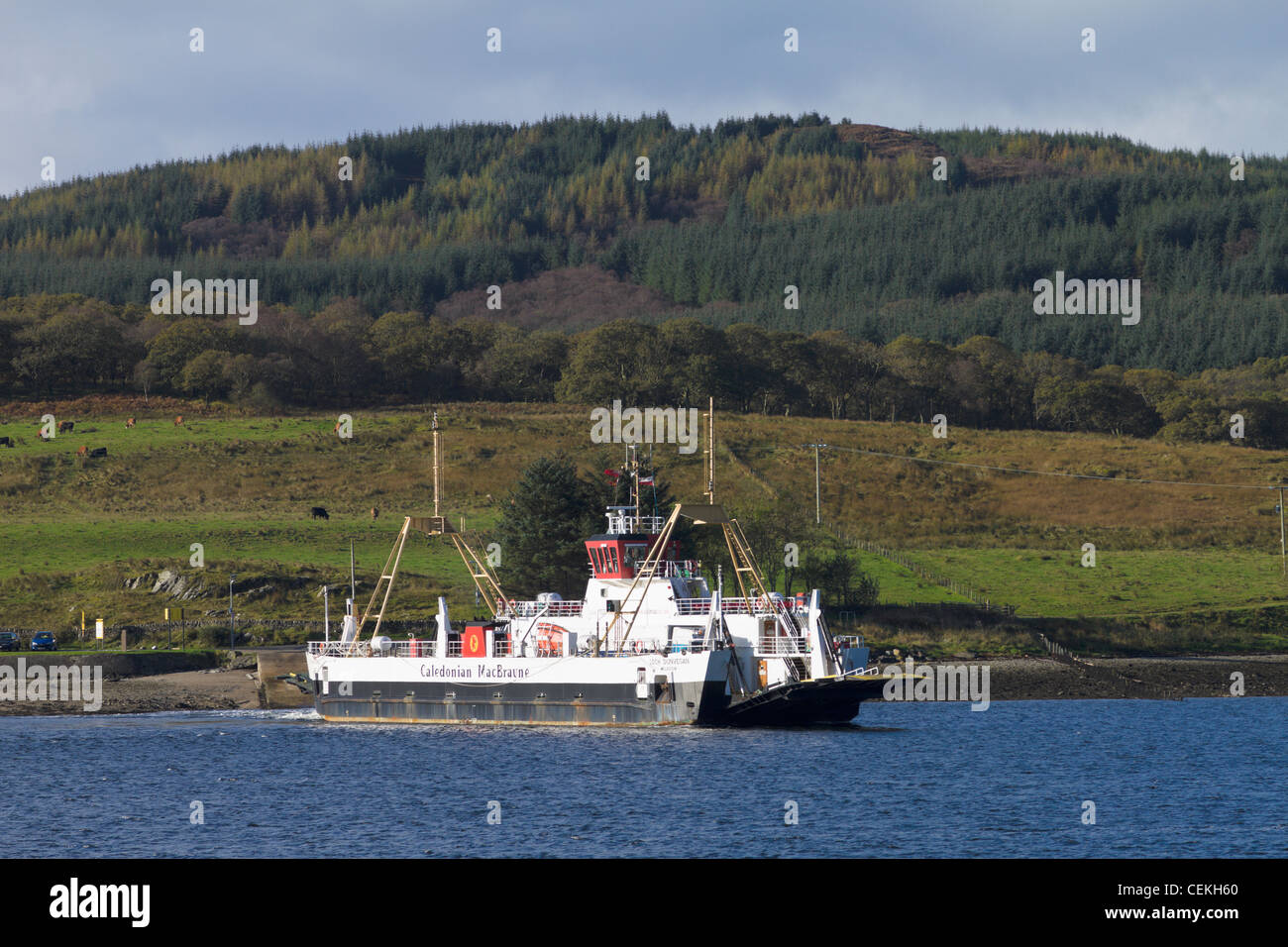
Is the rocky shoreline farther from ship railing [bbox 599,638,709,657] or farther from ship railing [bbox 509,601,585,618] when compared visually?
ship railing [bbox 599,638,709,657]

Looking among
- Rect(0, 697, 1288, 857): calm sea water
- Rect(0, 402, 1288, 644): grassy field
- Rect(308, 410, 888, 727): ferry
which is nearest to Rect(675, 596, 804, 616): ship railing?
Rect(308, 410, 888, 727): ferry

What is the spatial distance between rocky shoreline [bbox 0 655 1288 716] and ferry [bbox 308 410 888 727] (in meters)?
14.1

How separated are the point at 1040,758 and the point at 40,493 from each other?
100541mm

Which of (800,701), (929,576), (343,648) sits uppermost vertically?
(929,576)

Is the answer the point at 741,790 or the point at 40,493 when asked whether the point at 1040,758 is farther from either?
the point at 40,493

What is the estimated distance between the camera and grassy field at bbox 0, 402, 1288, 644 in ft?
336

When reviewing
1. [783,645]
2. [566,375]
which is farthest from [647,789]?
[566,375]

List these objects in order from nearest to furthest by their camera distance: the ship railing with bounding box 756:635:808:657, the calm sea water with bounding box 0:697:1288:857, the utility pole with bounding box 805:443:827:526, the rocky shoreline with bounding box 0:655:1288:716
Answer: the calm sea water with bounding box 0:697:1288:857, the ship railing with bounding box 756:635:808:657, the rocky shoreline with bounding box 0:655:1288:716, the utility pole with bounding box 805:443:827:526

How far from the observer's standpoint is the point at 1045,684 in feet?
287

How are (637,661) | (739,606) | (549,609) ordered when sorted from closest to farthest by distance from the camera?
(637,661), (739,606), (549,609)

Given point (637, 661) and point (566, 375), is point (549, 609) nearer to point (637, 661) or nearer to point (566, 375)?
point (637, 661)

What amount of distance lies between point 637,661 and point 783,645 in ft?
20.6

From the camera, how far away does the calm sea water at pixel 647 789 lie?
41438mm

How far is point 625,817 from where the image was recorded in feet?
147
